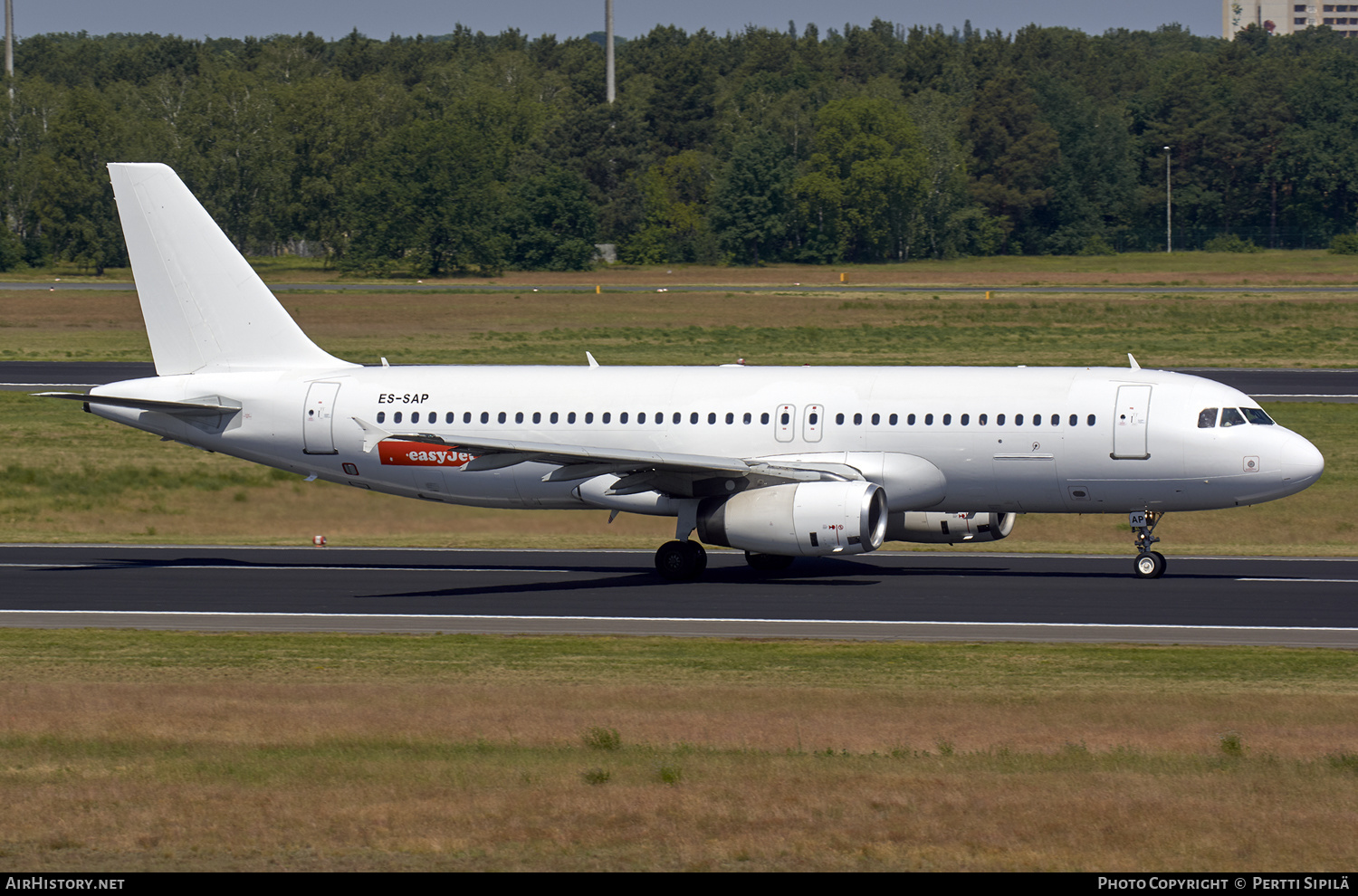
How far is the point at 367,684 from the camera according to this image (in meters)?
23.1

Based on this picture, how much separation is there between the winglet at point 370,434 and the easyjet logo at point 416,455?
41cm

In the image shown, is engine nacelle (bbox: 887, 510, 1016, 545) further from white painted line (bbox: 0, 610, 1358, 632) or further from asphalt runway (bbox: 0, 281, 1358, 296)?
asphalt runway (bbox: 0, 281, 1358, 296)

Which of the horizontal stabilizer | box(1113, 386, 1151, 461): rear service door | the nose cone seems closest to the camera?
the nose cone

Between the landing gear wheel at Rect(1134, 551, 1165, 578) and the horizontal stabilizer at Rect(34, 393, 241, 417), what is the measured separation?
1951 cm

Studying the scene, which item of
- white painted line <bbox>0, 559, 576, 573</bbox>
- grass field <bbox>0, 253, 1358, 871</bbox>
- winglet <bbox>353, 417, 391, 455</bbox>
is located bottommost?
white painted line <bbox>0, 559, 576, 573</bbox>

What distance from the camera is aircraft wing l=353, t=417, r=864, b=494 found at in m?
32.3

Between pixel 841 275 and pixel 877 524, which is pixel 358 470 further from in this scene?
pixel 841 275

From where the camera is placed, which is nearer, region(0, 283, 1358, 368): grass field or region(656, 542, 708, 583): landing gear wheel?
region(656, 542, 708, 583): landing gear wheel

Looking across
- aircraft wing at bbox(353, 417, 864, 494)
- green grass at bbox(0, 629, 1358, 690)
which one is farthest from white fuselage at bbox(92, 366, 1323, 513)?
green grass at bbox(0, 629, 1358, 690)

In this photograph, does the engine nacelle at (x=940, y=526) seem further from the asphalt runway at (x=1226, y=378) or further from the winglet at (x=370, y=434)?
the asphalt runway at (x=1226, y=378)

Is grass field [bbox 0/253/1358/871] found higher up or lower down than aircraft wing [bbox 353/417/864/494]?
lower down

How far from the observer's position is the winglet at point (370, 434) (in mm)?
35438

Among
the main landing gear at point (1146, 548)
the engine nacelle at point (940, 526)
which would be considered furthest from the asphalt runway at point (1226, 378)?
the engine nacelle at point (940, 526)

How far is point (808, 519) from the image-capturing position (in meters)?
31.4
